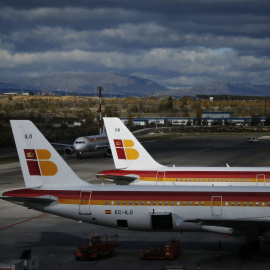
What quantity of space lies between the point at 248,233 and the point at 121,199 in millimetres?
6998

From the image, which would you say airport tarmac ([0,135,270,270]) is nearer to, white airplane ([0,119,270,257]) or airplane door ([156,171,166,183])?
white airplane ([0,119,270,257])

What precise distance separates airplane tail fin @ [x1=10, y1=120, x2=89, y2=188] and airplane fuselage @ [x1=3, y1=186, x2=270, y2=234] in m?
0.61

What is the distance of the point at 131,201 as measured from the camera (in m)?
28.5

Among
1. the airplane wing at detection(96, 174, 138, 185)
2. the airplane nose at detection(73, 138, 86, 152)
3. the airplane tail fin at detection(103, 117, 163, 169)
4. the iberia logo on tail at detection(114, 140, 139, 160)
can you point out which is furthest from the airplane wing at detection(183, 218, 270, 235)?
the airplane nose at detection(73, 138, 86, 152)

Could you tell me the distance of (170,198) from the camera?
28.4 metres

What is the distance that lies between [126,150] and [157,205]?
1523cm

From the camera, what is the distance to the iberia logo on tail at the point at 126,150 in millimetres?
43016

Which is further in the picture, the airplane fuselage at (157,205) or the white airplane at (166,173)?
the white airplane at (166,173)

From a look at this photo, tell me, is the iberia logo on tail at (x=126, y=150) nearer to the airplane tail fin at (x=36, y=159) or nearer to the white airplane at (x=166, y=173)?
the white airplane at (x=166, y=173)

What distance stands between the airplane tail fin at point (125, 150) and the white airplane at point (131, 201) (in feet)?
42.1

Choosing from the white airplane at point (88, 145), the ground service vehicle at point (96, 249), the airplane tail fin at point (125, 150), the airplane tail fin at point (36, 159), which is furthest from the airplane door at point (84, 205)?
the white airplane at point (88, 145)

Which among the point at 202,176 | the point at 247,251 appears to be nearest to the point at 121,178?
the point at 202,176

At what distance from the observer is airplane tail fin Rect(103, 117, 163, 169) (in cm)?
4244

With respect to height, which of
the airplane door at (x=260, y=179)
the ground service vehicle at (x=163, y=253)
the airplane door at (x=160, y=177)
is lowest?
the ground service vehicle at (x=163, y=253)
